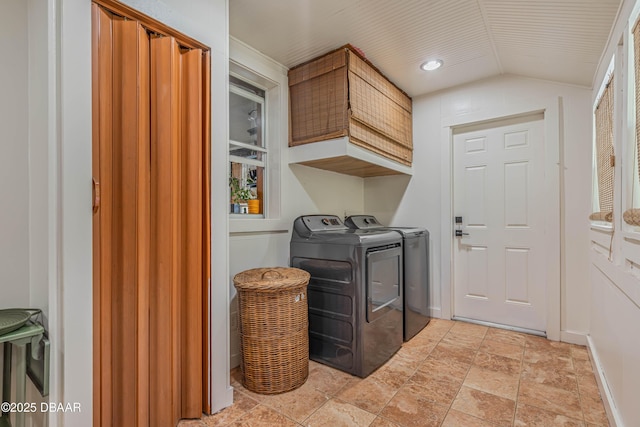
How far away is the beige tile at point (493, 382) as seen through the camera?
5.94 feet

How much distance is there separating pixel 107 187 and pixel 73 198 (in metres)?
0.14

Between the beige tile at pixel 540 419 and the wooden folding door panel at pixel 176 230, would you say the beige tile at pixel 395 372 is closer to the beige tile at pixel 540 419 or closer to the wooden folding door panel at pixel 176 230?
the beige tile at pixel 540 419

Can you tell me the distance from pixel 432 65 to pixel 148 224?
8.34ft

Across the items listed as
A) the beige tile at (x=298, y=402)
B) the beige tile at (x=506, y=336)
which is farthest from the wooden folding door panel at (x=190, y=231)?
the beige tile at (x=506, y=336)

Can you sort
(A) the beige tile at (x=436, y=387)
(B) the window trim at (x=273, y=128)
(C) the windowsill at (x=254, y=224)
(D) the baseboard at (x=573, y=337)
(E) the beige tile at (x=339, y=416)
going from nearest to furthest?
(E) the beige tile at (x=339, y=416)
(A) the beige tile at (x=436, y=387)
(C) the windowsill at (x=254, y=224)
(B) the window trim at (x=273, y=128)
(D) the baseboard at (x=573, y=337)

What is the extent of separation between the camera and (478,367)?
83.4 inches

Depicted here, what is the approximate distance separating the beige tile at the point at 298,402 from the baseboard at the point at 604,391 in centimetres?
143

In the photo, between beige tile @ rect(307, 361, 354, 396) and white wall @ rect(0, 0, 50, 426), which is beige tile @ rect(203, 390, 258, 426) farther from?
white wall @ rect(0, 0, 50, 426)

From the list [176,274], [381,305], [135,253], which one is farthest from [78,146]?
[381,305]

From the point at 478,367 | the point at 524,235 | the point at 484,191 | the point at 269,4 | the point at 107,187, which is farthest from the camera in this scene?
the point at 484,191

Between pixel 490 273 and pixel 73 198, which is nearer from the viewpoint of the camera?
pixel 73 198

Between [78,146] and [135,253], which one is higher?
[78,146]

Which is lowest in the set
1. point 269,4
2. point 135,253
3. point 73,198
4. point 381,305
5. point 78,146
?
point 381,305

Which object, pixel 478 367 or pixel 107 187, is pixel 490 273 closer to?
pixel 478 367
